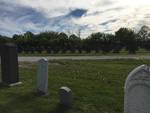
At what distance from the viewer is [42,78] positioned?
930 centimetres

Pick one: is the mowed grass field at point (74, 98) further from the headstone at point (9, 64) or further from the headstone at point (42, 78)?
the headstone at point (9, 64)

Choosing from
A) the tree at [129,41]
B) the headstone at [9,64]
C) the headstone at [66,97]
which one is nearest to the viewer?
the headstone at [66,97]

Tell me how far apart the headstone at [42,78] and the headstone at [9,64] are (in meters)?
1.52

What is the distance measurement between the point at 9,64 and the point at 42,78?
5.73 ft

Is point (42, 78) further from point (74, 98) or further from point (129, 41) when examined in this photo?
point (129, 41)

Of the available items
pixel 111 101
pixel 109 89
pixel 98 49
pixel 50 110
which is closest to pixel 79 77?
pixel 109 89

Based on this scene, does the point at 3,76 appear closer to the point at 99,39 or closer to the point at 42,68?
the point at 42,68

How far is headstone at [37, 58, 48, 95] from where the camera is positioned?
30.1 ft

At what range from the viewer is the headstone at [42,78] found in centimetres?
918

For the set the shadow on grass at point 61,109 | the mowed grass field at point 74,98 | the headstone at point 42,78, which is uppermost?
the headstone at point 42,78

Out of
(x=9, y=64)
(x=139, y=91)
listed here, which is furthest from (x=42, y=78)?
(x=139, y=91)

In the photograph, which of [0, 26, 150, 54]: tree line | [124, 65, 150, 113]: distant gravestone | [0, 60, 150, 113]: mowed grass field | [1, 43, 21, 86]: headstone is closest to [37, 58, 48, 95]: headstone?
[0, 60, 150, 113]: mowed grass field

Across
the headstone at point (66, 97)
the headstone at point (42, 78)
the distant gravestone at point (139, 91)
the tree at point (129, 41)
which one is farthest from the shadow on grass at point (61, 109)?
the tree at point (129, 41)

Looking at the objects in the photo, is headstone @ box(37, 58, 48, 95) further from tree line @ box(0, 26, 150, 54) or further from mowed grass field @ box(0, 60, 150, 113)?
tree line @ box(0, 26, 150, 54)
